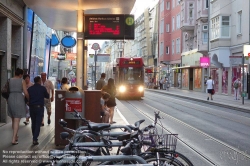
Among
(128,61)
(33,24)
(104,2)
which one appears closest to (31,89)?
(104,2)

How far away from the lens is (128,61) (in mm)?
30547

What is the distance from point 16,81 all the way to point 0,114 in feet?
13.8

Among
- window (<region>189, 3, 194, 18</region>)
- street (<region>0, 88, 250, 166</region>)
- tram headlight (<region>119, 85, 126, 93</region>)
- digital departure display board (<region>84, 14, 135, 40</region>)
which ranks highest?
window (<region>189, 3, 194, 18</region>)

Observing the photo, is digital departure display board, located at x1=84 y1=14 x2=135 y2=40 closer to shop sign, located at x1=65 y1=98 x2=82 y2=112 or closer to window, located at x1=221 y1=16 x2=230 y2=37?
shop sign, located at x1=65 y1=98 x2=82 y2=112

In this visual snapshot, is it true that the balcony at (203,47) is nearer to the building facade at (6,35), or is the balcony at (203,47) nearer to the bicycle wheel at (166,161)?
the building facade at (6,35)

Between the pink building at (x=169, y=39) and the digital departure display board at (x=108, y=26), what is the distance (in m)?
50.6

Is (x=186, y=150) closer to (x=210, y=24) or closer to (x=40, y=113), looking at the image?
(x=40, y=113)

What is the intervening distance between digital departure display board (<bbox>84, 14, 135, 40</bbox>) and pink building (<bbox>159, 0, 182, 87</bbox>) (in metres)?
50.6

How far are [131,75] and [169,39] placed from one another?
124ft

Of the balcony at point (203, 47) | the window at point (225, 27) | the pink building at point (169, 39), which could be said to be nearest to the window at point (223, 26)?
the window at point (225, 27)

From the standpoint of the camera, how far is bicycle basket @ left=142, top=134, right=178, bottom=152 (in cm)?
525

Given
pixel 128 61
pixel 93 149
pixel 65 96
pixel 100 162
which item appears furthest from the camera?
pixel 128 61

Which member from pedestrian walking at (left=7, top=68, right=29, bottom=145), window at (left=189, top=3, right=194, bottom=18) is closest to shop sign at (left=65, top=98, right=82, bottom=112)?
pedestrian walking at (left=7, top=68, right=29, bottom=145)

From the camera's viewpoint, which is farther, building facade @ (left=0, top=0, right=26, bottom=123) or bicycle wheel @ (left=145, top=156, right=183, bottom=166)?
building facade @ (left=0, top=0, right=26, bottom=123)
